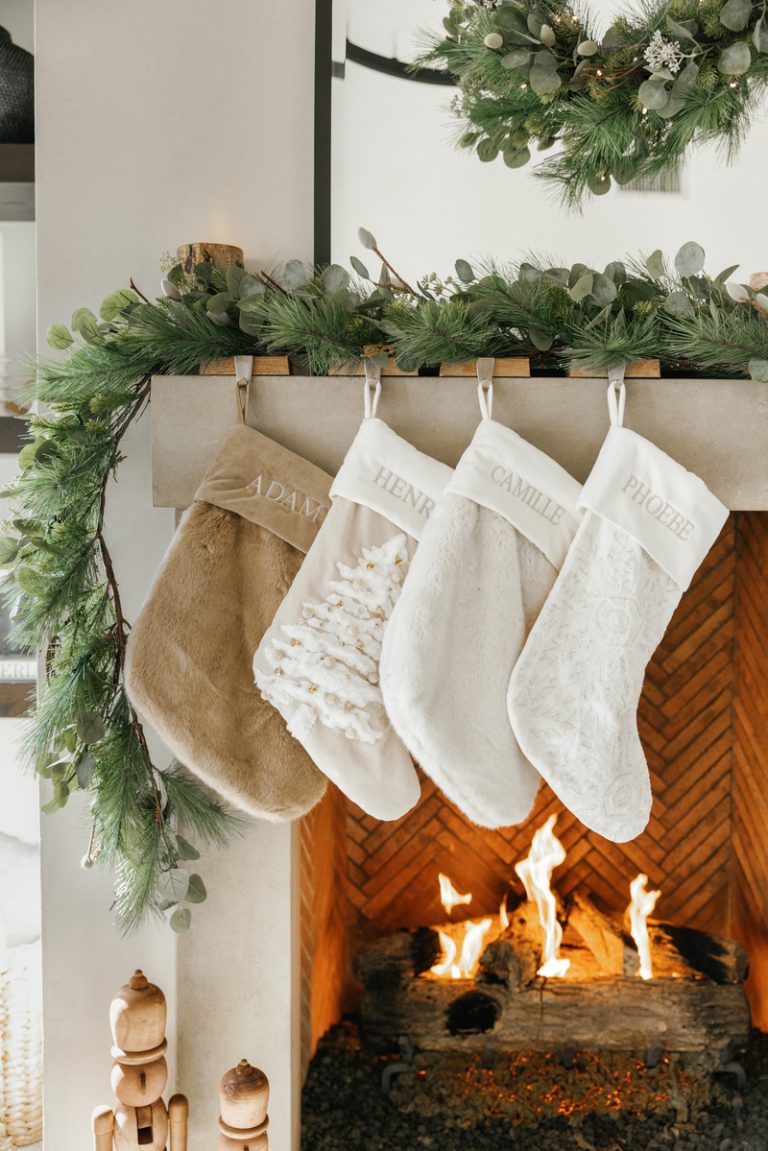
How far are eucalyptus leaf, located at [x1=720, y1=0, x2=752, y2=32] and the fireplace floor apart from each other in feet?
5.62

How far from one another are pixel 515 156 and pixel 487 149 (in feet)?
0.14

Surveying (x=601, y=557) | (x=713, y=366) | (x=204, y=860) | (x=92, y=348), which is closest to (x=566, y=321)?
(x=713, y=366)

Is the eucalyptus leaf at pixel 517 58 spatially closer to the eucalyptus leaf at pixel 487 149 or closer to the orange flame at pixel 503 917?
the eucalyptus leaf at pixel 487 149

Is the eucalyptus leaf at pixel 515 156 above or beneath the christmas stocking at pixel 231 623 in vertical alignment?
above

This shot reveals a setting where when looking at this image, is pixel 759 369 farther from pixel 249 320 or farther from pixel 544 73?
pixel 249 320

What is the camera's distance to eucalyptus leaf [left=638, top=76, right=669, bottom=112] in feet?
3.48

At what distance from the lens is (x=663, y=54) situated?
1.06 meters

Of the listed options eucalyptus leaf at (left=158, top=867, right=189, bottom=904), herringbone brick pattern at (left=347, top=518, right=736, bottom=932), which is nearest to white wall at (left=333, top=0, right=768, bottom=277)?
herringbone brick pattern at (left=347, top=518, right=736, bottom=932)

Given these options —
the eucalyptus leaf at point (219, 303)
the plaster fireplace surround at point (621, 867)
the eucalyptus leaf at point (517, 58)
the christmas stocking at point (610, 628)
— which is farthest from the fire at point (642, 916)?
the eucalyptus leaf at point (517, 58)

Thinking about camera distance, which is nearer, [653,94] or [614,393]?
[653,94]

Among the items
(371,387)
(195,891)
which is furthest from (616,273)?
(195,891)

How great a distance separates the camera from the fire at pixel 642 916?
5.57 feet

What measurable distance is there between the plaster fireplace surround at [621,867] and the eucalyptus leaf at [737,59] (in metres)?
0.85

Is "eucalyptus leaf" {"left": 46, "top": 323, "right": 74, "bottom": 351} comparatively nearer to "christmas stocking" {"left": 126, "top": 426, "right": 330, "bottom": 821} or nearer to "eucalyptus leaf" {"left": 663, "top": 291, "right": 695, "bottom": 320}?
"christmas stocking" {"left": 126, "top": 426, "right": 330, "bottom": 821}
